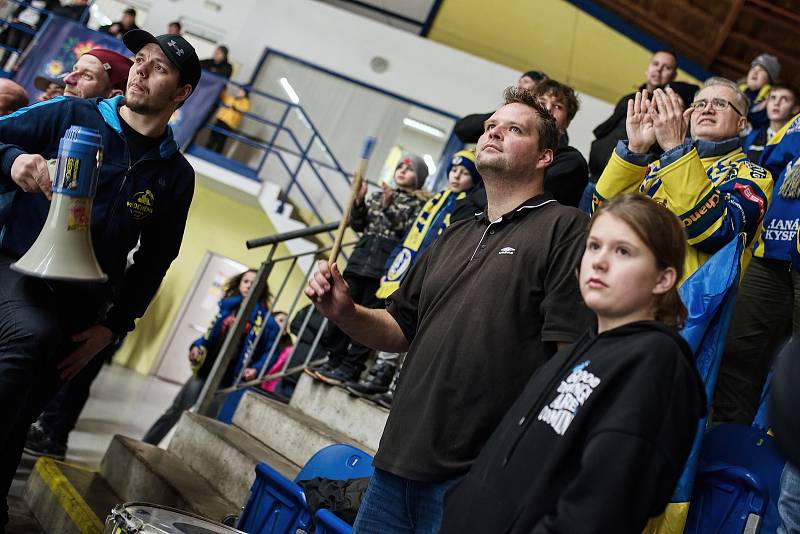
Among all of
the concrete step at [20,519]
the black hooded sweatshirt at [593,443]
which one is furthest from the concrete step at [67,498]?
the black hooded sweatshirt at [593,443]

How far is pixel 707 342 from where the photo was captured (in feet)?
7.77

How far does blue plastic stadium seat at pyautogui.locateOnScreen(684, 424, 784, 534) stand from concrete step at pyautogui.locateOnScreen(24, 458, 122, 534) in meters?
2.23

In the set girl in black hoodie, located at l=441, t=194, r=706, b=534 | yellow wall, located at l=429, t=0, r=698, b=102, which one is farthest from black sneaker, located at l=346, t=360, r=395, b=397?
yellow wall, located at l=429, t=0, r=698, b=102

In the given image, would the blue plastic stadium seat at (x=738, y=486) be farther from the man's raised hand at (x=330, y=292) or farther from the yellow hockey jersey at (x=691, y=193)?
the man's raised hand at (x=330, y=292)

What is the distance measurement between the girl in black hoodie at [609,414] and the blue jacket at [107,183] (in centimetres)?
139

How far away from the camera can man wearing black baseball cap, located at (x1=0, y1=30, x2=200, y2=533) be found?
7.07ft

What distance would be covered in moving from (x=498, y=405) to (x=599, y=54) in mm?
10837

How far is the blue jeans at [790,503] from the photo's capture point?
6.26 feet

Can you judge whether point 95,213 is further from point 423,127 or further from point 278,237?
point 423,127

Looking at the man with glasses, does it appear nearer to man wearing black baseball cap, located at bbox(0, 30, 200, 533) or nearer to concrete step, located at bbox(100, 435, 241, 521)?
man wearing black baseball cap, located at bbox(0, 30, 200, 533)

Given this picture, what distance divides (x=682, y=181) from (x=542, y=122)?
0.61 m

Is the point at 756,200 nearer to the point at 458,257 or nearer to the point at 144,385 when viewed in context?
the point at 458,257

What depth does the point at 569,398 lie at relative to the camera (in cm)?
142

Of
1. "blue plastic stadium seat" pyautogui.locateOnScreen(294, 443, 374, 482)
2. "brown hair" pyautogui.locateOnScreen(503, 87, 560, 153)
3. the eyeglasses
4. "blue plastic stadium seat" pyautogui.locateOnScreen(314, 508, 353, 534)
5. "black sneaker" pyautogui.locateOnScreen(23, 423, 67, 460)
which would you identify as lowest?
"black sneaker" pyautogui.locateOnScreen(23, 423, 67, 460)
